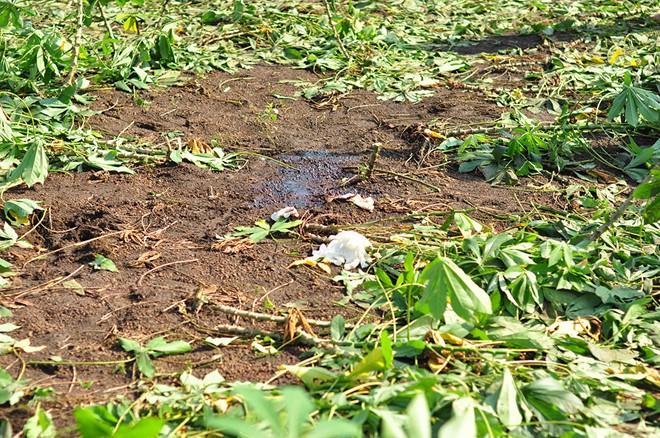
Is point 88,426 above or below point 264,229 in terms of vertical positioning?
above

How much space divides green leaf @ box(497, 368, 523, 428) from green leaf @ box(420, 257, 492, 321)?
0.75ft

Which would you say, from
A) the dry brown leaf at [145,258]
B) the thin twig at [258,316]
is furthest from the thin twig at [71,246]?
the thin twig at [258,316]

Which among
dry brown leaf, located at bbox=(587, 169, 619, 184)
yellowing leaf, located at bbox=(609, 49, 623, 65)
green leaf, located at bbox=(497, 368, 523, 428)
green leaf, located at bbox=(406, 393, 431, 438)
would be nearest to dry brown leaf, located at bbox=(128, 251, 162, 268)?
green leaf, located at bbox=(497, 368, 523, 428)

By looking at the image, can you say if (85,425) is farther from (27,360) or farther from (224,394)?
(27,360)

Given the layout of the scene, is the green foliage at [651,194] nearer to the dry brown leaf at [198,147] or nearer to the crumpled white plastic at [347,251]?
the crumpled white plastic at [347,251]

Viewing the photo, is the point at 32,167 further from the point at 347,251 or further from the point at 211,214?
the point at 347,251

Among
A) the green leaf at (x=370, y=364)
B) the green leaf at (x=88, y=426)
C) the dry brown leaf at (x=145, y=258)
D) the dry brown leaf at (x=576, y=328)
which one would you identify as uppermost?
the green leaf at (x=88, y=426)

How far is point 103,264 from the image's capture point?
309cm

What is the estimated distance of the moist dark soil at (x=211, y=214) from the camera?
8.46 feet

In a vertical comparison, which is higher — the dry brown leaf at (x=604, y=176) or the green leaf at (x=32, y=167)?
the green leaf at (x=32, y=167)

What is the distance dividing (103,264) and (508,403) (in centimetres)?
176

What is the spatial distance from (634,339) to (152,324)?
1716 millimetres

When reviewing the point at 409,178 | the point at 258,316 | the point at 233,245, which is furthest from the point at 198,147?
the point at 258,316

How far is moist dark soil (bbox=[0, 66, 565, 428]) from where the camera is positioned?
258 cm
